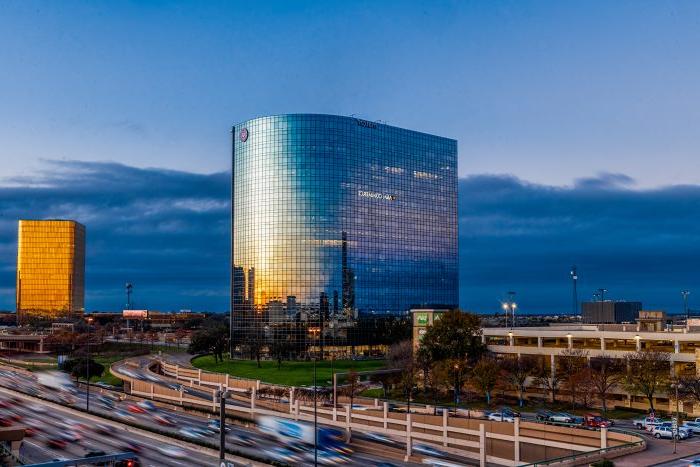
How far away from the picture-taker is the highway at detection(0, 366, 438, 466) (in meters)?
71.0

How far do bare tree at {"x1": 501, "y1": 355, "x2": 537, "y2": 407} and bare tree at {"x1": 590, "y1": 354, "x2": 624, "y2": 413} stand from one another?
9.39 m

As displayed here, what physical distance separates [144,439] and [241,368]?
81.4 meters

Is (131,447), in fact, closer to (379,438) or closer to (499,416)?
(379,438)

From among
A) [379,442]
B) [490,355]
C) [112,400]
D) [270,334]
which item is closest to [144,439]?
[379,442]

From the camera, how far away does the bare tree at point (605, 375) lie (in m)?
93.1

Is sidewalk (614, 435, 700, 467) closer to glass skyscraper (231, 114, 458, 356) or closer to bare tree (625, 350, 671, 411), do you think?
bare tree (625, 350, 671, 411)

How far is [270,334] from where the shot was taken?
183 metres

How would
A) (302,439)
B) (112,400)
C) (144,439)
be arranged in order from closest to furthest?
(144,439) < (302,439) < (112,400)

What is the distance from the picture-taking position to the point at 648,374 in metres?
91.6

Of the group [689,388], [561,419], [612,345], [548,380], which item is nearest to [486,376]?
[548,380]

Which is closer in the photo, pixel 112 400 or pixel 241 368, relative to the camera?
pixel 112 400

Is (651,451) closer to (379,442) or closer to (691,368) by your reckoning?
(379,442)

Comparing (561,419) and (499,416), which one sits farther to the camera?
(499,416)

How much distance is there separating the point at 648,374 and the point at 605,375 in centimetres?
539
